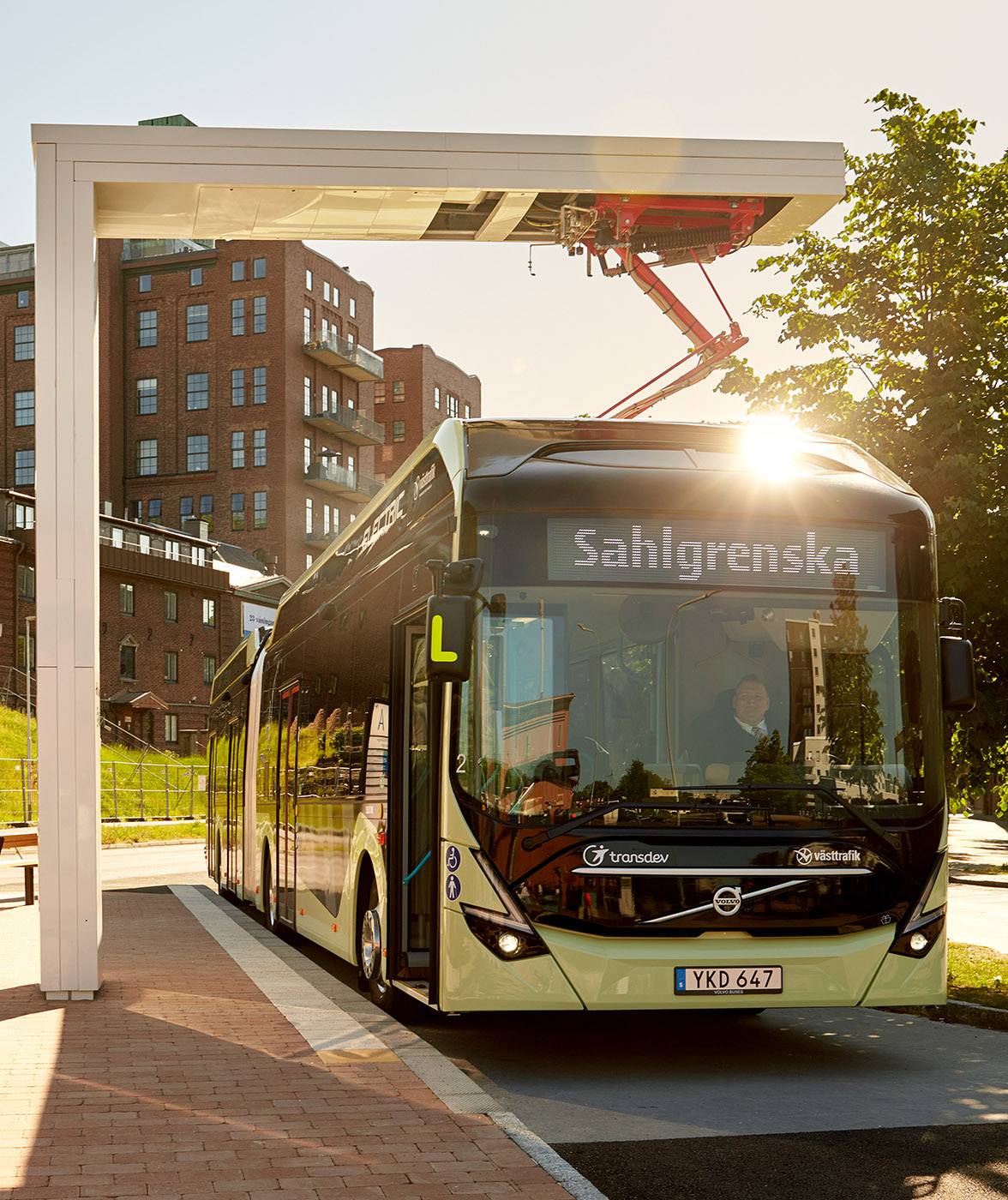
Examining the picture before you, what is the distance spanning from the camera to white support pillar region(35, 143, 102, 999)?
31.8 ft

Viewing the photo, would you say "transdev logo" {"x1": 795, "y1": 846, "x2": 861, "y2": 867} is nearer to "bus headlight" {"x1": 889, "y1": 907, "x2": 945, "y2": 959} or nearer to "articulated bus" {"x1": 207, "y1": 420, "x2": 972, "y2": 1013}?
"articulated bus" {"x1": 207, "y1": 420, "x2": 972, "y2": 1013}

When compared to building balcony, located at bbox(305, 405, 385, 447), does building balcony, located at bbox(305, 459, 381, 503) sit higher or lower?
lower

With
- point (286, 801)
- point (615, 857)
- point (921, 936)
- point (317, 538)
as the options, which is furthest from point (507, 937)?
point (317, 538)

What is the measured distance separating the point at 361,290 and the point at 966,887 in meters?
64.3

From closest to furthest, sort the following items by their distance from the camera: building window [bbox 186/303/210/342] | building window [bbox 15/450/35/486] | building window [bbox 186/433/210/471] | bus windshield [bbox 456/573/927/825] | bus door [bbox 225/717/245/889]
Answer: bus windshield [bbox 456/573/927/825]
bus door [bbox 225/717/245/889]
building window [bbox 15/450/35/486]
building window [bbox 186/433/210/471]
building window [bbox 186/303/210/342]

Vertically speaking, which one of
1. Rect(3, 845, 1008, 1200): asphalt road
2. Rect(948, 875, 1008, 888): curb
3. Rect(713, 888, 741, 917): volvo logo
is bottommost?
Rect(948, 875, 1008, 888): curb

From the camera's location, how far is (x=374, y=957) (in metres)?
9.91

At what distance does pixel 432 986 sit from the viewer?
7.86 meters

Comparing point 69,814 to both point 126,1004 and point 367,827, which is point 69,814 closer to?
point 126,1004

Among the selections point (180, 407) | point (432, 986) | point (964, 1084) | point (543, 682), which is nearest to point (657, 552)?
point (543, 682)

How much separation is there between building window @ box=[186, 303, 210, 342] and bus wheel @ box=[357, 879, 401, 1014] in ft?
232

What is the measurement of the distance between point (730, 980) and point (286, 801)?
7.39 metres

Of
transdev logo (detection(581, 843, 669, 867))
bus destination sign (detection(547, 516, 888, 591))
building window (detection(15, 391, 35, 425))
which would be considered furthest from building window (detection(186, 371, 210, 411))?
transdev logo (detection(581, 843, 669, 867))

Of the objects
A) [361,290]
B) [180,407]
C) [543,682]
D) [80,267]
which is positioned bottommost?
[543,682]
